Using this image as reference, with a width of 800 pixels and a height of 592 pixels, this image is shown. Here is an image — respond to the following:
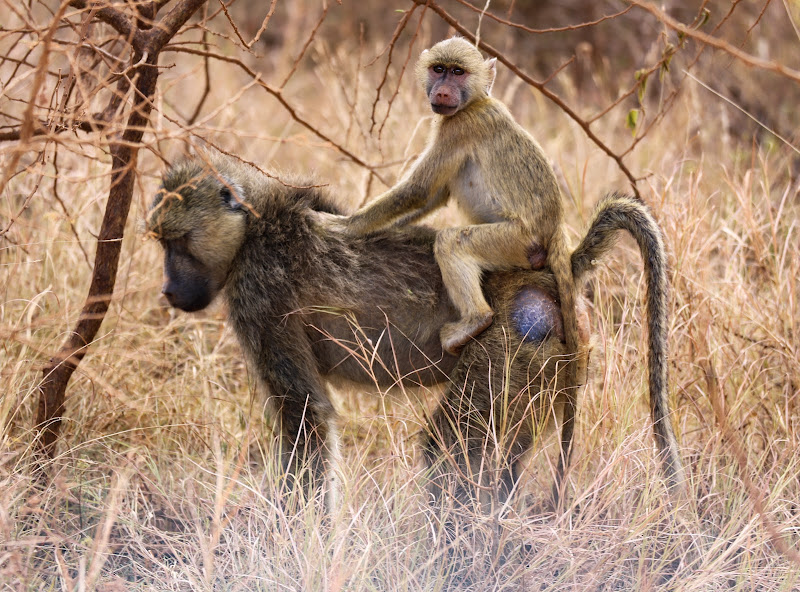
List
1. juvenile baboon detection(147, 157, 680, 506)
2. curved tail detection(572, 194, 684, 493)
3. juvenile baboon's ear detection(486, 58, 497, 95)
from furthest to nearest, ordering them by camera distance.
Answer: juvenile baboon's ear detection(486, 58, 497, 95)
juvenile baboon detection(147, 157, 680, 506)
curved tail detection(572, 194, 684, 493)

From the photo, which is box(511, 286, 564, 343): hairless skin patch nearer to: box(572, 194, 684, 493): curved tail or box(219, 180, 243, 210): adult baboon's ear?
box(572, 194, 684, 493): curved tail

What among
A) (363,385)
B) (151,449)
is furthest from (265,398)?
(151,449)

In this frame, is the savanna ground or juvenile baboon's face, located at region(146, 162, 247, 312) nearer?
the savanna ground

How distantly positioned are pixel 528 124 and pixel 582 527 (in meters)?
5.39

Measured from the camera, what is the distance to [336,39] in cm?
1027

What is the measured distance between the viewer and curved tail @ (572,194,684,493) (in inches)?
108

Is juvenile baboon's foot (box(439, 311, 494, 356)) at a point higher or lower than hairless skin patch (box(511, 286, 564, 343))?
lower

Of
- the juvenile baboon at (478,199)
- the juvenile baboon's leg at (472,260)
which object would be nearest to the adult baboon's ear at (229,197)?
the juvenile baboon at (478,199)

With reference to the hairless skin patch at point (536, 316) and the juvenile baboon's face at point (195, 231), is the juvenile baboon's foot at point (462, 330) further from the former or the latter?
the juvenile baboon's face at point (195, 231)

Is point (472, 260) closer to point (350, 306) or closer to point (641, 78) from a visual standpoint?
point (350, 306)

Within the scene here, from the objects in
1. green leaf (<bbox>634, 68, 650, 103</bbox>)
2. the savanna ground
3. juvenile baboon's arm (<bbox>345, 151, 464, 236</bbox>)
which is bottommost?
the savanna ground

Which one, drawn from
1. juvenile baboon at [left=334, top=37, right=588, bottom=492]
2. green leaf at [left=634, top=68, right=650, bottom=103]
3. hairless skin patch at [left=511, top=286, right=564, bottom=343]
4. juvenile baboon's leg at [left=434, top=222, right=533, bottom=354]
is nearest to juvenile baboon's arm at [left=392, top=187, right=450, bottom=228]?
juvenile baboon at [left=334, top=37, right=588, bottom=492]

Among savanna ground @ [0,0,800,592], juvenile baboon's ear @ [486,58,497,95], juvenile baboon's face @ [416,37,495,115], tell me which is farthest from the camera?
juvenile baboon's ear @ [486,58,497,95]

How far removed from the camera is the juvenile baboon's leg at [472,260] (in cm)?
284
